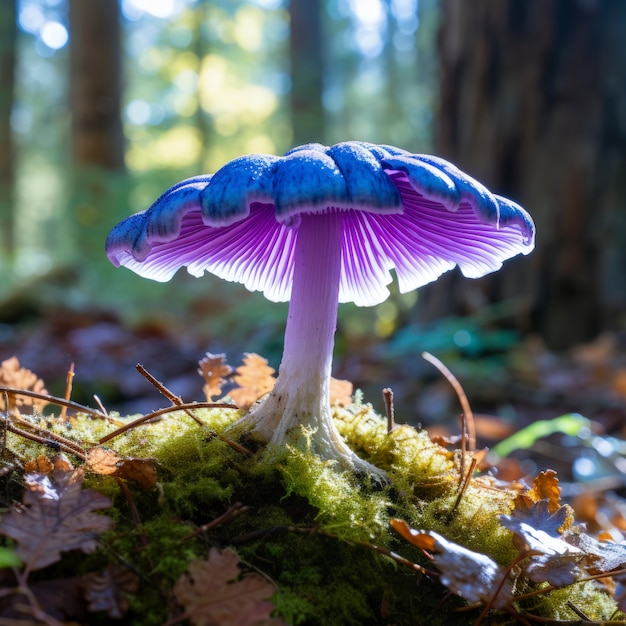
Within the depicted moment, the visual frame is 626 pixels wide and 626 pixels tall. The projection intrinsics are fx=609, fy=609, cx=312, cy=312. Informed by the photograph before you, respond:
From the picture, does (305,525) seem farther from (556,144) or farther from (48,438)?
(556,144)

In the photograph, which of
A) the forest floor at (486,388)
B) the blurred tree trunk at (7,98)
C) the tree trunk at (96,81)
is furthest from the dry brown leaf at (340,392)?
the blurred tree trunk at (7,98)

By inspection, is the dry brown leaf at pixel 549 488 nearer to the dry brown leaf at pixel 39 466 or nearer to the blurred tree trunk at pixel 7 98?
the dry brown leaf at pixel 39 466

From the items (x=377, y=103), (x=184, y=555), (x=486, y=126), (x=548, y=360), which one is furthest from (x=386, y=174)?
(x=377, y=103)

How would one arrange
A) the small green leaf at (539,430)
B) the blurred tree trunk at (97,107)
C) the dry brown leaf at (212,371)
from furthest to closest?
the blurred tree trunk at (97,107) < the small green leaf at (539,430) < the dry brown leaf at (212,371)

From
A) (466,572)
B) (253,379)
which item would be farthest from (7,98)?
(466,572)

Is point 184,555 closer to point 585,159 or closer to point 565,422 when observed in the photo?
point 565,422

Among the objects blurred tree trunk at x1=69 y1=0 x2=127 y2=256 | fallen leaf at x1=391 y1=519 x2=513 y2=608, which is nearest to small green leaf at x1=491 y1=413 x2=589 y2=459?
fallen leaf at x1=391 y1=519 x2=513 y2=608

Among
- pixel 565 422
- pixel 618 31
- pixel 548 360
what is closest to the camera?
pixel 565 422
